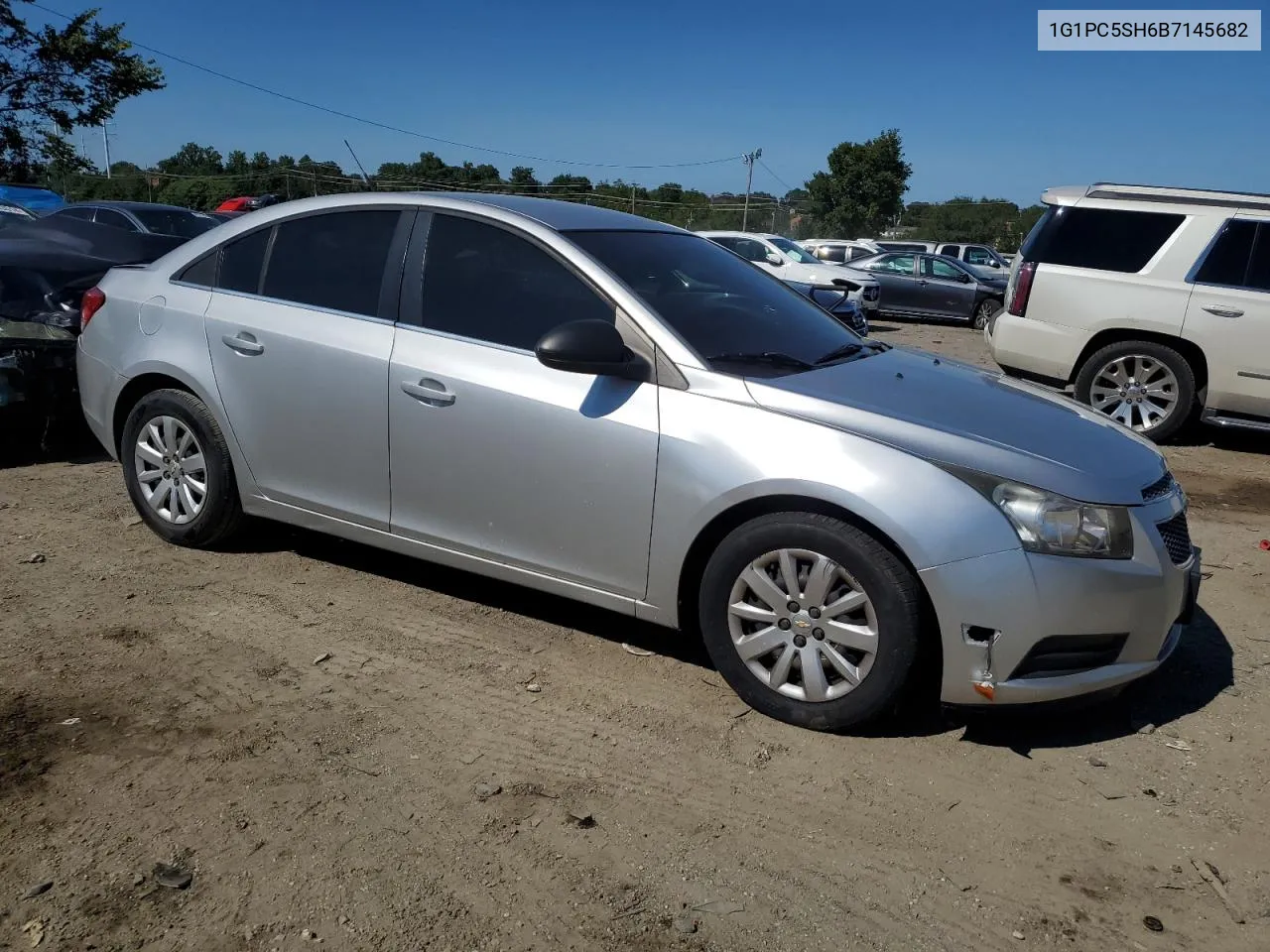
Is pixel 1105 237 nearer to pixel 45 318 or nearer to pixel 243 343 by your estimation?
pixel 243 343

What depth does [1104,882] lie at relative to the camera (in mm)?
2760

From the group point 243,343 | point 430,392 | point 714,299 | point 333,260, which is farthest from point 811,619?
point 243,343

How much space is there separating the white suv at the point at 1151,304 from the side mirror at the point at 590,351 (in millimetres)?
6169

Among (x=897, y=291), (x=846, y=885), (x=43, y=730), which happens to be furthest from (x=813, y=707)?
(x=897, y=291)

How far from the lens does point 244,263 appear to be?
4695mm

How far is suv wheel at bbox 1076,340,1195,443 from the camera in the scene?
8.31 meters

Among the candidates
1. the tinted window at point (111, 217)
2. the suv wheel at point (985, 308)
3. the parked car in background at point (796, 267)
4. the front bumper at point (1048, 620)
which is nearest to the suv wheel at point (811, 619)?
the front bumper at point (1048, 620)

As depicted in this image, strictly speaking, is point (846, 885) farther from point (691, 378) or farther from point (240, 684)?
point (240, 684)

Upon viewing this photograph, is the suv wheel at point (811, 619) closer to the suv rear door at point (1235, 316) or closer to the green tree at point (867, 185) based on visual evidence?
the suv rear door at point (1235, 316)

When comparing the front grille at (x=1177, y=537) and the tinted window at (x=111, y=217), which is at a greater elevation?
the tinted window at (x=111, y=217)

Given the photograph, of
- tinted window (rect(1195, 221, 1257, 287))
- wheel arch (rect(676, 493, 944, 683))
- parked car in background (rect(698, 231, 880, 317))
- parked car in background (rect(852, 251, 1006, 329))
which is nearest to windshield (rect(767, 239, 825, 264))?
parked car in background (rect(698, 231, 880, 317))

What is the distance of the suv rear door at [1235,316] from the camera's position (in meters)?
7.95

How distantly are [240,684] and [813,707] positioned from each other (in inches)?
79.8

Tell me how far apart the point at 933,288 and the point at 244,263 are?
18.1 m
